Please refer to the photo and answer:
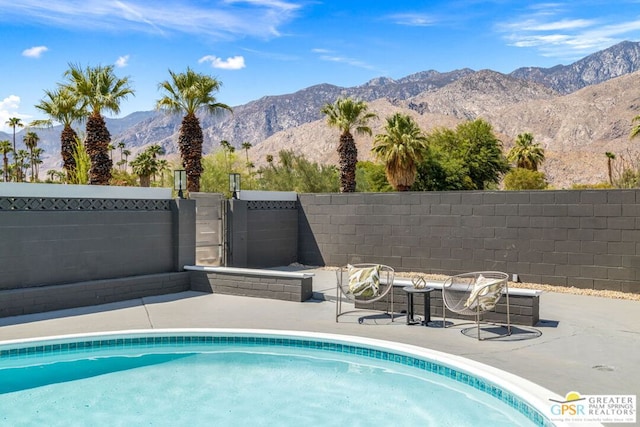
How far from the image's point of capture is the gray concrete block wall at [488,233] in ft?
32.7

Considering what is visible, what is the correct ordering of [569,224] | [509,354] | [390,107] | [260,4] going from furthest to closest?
[390,107] → [260,4] → [569,224] → [509,354]

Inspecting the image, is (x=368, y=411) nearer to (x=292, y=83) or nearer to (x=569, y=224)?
(x=569, y=224)

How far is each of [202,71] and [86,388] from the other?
638 inches

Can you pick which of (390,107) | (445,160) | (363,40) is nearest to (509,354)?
(445,160)

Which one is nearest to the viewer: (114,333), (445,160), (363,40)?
(114,333)

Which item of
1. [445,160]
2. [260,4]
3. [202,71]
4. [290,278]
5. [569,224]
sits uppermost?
[260,4]

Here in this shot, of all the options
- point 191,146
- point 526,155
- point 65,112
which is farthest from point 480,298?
point 526,155

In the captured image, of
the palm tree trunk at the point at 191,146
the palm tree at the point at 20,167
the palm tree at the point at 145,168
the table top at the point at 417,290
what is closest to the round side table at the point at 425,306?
the table top at the point at 417,290

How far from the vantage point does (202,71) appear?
805 inches

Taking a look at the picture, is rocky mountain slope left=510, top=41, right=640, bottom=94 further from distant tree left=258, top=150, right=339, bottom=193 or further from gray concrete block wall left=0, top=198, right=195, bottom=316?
gray concrete block wall left=0, top=198, right=195, bottom=316

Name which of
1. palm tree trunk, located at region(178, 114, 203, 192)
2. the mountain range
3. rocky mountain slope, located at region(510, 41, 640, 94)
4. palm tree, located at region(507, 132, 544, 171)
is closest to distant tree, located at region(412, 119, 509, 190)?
palm tree, located at region(507, 132, 544, 171)

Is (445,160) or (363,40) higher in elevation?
(363,40)

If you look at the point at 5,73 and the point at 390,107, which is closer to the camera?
the point at 390,107

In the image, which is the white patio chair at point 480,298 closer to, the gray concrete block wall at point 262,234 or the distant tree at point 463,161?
the gray concrete block wall at point 262,234
